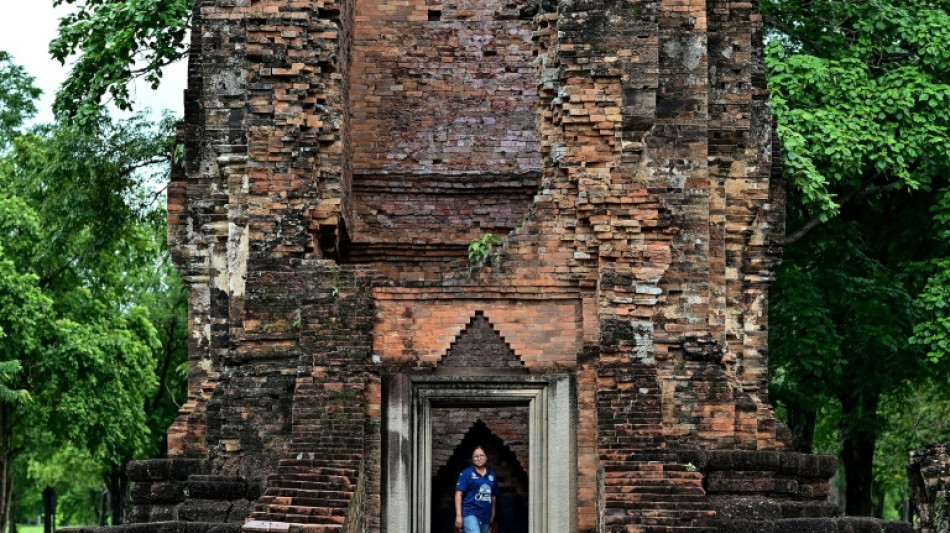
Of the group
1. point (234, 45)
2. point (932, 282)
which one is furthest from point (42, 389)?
point (932, 282)

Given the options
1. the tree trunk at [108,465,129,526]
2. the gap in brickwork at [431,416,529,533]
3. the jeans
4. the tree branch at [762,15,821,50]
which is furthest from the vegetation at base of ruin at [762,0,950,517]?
the tree trunk at [108,465,129,526]

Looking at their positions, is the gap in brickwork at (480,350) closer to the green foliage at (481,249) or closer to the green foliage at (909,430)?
the green foliage at (481,249)

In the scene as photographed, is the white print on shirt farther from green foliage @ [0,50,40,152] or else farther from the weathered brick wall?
green foliage @ [0,50,40,152]

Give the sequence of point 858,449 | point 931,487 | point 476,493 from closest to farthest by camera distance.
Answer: point 931,487
point 476,493
point 858,449

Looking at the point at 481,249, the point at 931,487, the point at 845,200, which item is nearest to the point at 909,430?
the point at 845,200

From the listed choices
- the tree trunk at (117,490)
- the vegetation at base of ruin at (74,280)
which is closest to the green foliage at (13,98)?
the vegetation at base of ruin at (74,280)

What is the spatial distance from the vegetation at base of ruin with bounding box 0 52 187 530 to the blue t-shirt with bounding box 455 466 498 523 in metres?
10.4

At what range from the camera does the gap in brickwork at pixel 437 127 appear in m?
16.5

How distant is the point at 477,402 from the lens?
1424 cm

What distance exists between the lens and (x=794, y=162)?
66.7 ft

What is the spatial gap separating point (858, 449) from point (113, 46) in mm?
12953

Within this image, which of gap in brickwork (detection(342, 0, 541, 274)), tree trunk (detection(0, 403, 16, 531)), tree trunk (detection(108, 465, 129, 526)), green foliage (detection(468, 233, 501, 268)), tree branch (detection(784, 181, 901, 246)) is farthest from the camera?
tree trunk (detection(108, 465, 129, 526))

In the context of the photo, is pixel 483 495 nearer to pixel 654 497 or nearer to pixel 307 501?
pixel 654 497

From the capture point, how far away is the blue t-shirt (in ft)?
48.3
